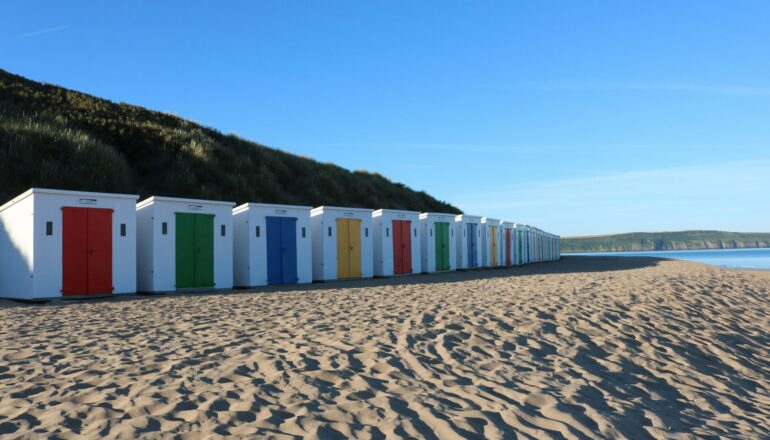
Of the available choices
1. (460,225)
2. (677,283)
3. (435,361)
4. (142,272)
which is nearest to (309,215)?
(142,272)

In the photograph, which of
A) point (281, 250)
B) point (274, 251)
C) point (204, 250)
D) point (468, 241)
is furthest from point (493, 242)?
point (204, 250)

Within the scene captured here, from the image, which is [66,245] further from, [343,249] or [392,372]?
[392,372]

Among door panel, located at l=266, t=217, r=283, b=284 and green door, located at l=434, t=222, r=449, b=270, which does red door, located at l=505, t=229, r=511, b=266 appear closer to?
green door, located at l=434, t=222, r=449, b=270

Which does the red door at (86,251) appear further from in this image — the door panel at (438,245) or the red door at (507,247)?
the red door at (507,247)

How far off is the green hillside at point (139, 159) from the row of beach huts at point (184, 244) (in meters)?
10.6

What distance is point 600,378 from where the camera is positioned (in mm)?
5281

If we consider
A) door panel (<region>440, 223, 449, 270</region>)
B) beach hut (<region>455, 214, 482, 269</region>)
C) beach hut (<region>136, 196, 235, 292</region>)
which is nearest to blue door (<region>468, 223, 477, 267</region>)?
beach hut (<region>455, 214, 482, 269</region>)

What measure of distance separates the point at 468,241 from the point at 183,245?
13.3m

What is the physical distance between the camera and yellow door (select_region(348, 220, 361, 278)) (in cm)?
1847

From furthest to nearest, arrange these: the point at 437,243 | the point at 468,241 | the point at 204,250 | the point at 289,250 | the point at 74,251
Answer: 1. the point at 468,241
2. the point at 437,243
3. the point at 289,250
4. the point at 204,250
5. the point at 74,251

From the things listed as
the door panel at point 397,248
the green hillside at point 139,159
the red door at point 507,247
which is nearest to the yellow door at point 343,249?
the door panel at point 397,248

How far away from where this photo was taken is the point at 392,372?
5.05 metres

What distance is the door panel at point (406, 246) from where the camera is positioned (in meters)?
20.4

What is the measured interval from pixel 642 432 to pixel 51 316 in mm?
8999
